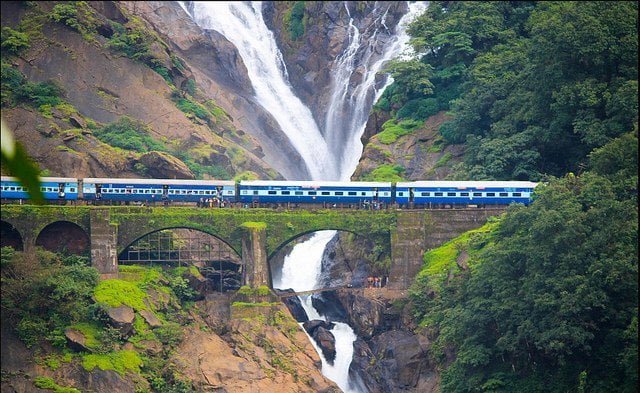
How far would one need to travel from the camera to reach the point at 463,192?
62.6 m

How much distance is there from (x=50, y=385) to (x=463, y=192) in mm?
26240

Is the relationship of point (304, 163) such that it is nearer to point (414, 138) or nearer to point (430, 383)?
point (414, 138)

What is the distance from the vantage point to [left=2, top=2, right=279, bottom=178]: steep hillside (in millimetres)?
70750

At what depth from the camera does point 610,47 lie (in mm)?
57938

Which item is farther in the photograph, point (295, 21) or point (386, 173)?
point (295, 21)

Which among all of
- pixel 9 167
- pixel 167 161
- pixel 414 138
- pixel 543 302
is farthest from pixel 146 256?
pixel 9 167

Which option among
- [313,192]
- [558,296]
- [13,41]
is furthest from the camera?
[13,41]

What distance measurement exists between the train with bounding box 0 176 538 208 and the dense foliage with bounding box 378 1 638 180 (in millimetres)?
3449

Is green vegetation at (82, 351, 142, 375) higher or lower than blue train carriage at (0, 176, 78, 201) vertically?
lower

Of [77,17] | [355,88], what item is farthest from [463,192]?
[77,17]

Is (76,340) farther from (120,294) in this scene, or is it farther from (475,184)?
(475,184)

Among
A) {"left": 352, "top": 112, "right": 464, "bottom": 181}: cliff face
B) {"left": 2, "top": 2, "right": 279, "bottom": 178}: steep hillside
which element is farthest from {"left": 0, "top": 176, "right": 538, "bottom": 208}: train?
{"left": 352, "top": 112, "right": 464, "bottom": 181}: cliff face

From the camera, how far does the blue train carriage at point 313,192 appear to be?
Answer: 62.9 meters

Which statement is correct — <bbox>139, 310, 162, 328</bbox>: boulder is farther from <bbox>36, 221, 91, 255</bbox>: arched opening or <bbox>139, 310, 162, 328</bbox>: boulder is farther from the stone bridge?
<bbox>36, 221, 91, 255</bbox>: arched opening
